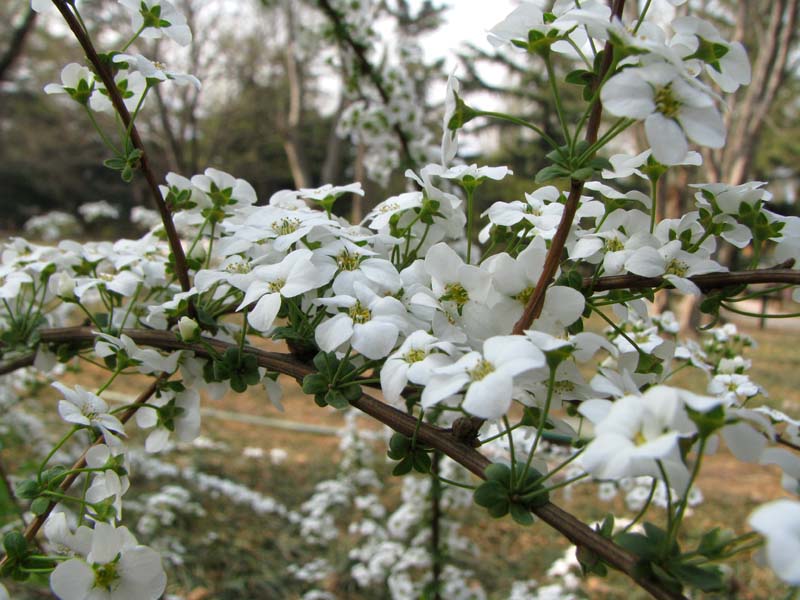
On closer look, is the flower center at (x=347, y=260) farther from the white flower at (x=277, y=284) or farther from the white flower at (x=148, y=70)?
the white flower at (x=148, y=70)

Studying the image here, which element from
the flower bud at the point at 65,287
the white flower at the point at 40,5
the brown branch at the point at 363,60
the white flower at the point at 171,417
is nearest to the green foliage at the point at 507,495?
the white flower at the point at 171,417

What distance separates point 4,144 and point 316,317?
2357cm

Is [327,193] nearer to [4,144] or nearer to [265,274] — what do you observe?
[265,274]

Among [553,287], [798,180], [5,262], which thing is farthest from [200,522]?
[798,180]

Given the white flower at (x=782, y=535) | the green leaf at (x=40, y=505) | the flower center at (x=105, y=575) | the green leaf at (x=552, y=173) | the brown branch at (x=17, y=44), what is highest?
the brown branch at (x=17, y=44)

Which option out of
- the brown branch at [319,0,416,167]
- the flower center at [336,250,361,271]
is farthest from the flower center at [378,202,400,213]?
the brown branch at [319,0,416,167]

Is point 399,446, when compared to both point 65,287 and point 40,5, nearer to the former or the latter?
point 65,287

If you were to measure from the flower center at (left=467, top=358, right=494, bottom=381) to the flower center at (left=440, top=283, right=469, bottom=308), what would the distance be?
159mm

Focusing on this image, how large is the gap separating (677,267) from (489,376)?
0.40m

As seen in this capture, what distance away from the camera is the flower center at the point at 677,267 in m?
0.86

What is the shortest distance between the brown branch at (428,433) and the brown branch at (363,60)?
5.80ft

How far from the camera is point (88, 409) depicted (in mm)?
900

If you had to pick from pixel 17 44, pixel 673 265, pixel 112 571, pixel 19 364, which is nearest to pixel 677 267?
pixel 673 265

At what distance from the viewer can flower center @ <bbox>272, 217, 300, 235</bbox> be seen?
97 centimetres
